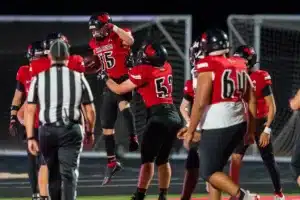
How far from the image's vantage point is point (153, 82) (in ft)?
Answer: 31.9

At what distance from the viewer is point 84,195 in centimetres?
1185

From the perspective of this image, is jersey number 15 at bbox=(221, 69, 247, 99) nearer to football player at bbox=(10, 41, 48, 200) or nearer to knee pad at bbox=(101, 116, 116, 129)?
football player at bbox=(10, 41, 48, 200)

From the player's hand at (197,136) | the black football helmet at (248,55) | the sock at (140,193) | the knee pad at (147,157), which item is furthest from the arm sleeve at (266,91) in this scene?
the sock at (140,193)

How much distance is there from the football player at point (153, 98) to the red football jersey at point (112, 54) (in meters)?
1.62

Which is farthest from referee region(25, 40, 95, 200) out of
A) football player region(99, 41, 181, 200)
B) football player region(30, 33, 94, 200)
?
football player region(99, 41, 181, 200)

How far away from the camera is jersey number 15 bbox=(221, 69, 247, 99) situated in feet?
27.2

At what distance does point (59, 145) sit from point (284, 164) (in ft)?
25.5

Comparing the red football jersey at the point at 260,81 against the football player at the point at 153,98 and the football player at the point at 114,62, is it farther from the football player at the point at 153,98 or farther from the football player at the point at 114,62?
the football player at the point at 114,62

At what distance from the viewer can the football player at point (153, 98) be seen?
9.68 m

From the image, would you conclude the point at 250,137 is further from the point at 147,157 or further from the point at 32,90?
the point at 32,90
